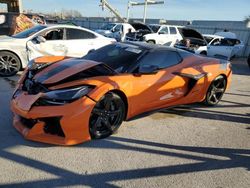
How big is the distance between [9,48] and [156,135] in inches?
190

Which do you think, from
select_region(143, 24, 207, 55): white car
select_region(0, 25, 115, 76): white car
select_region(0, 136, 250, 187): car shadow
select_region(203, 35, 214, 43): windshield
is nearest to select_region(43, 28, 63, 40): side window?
select_region(0, 25, 115, 76): white car

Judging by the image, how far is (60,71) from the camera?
152 inches

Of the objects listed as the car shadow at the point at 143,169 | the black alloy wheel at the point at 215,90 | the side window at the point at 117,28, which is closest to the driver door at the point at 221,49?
the side window at the point at 117,28

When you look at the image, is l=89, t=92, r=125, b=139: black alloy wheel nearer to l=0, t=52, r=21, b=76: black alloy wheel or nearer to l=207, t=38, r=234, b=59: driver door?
l=0, t=52, r=21, b=76: black alloy wheel

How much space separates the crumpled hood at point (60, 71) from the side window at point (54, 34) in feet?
12.4

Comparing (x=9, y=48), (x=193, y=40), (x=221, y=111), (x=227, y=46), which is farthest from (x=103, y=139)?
(x=193, y=40)

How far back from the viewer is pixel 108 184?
287cm

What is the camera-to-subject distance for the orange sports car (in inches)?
132

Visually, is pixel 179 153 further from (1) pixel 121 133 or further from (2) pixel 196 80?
(2) pixel 196 80

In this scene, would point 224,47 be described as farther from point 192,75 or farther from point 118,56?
point 118,56

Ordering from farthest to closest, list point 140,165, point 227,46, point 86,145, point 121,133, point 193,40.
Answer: point 193,40, point 227,46, point 121,133, point 86,145, point 140,165

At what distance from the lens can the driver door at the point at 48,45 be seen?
24.2ft

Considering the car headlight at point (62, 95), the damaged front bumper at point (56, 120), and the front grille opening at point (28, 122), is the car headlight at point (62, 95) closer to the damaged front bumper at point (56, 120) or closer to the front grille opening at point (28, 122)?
the damaged front bumper at point (56, 120)

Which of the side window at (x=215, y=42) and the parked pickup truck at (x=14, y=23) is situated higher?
the parked pickup truck at (x=14, y=23)
